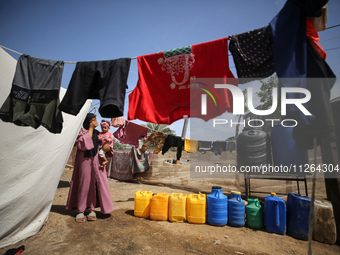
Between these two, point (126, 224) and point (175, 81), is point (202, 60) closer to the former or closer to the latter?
point (175, 81)

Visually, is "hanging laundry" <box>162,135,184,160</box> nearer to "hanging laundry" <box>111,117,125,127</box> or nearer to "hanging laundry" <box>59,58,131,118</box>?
"hanging laundry" <box>111,117,125,127</box>

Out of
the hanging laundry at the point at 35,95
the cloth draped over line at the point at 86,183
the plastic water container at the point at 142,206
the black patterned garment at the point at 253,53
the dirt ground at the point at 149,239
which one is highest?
the black patterned garment at the point at 253,53

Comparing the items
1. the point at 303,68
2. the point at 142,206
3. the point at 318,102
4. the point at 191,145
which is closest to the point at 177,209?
the point at 142,206

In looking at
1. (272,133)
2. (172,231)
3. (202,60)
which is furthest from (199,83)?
(172,231)

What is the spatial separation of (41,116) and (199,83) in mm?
2459

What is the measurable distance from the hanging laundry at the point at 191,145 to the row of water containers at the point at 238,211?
12.9ft

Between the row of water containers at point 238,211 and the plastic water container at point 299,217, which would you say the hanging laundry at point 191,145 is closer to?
the row of water containers at point 238,211

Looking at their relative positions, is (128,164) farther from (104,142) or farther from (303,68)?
(303,68)

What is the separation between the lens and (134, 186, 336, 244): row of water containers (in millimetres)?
3650

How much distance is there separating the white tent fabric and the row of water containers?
2.12m

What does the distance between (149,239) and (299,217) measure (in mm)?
3137

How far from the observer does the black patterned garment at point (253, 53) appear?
2213 mm

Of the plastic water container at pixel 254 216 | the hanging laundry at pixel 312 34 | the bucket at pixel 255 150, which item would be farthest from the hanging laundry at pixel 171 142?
the hanging laundry at pixel 312 34

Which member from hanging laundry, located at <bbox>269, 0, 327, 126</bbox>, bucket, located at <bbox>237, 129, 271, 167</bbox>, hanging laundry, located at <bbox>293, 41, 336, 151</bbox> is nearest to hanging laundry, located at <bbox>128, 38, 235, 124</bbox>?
hanging laundry, located at <bbox>269, 0, 327, 126</bbox>
